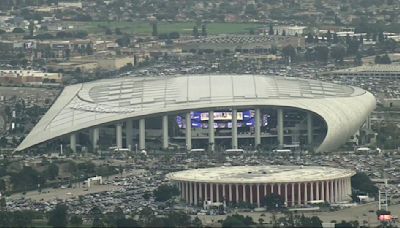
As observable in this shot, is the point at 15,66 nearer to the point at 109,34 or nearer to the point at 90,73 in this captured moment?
the point at 90,73

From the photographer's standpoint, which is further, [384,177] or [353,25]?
[353,25]

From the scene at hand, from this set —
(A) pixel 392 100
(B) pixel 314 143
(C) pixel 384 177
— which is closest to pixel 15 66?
(A) pixel 392 100

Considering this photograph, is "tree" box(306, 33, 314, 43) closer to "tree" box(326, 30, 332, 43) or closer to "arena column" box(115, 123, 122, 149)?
"tree" box(326, 30, 332, 43)

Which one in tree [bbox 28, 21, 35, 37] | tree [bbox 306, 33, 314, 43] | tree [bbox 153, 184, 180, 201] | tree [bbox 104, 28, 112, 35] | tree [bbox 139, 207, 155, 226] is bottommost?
tree [bbox 104, 28, 112, 35]

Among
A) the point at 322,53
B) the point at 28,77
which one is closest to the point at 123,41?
the point at 322,53

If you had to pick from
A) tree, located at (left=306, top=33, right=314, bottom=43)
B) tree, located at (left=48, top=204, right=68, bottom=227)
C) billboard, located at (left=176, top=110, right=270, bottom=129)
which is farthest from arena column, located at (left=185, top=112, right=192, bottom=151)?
tree, located at (left=306, top=33, right=314, bottom=43)

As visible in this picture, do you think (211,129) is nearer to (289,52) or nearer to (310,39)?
(289,52)
